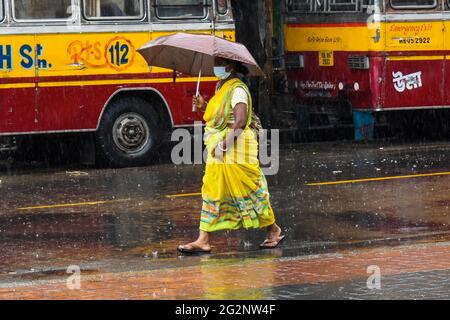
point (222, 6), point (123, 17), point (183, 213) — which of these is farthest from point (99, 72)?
point (183, 213)

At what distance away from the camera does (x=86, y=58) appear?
1694 cm

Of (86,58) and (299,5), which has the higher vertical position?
(299,5)

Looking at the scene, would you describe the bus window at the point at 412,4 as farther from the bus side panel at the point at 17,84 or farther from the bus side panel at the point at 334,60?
the bus side panel at the point at 17,84

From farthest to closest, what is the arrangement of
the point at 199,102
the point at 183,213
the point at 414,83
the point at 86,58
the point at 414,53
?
1. the point at 414,83
2. the point at 414,53
3. the point at 86,58
4. the point at 183,213
5. the point at 199,102

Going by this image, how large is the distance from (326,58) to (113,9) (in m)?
3.80

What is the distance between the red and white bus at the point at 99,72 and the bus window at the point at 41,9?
1 cm

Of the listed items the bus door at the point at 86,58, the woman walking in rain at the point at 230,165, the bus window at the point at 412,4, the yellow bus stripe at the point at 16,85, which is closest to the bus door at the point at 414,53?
the bus window at the point at 412,4

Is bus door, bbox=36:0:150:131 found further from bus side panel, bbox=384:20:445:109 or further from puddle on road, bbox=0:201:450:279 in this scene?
bus side panel, bbox=384:20:445:109

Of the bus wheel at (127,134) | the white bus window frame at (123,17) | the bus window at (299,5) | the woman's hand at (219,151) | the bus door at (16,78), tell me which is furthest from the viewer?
the bus window at (299,5)

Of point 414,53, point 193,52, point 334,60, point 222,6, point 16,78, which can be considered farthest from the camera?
point 334,60

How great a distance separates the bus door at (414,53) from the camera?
61.9ft

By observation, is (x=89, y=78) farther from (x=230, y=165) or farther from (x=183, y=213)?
(x=230, y=165)

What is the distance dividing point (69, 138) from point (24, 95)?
77.9 inches
